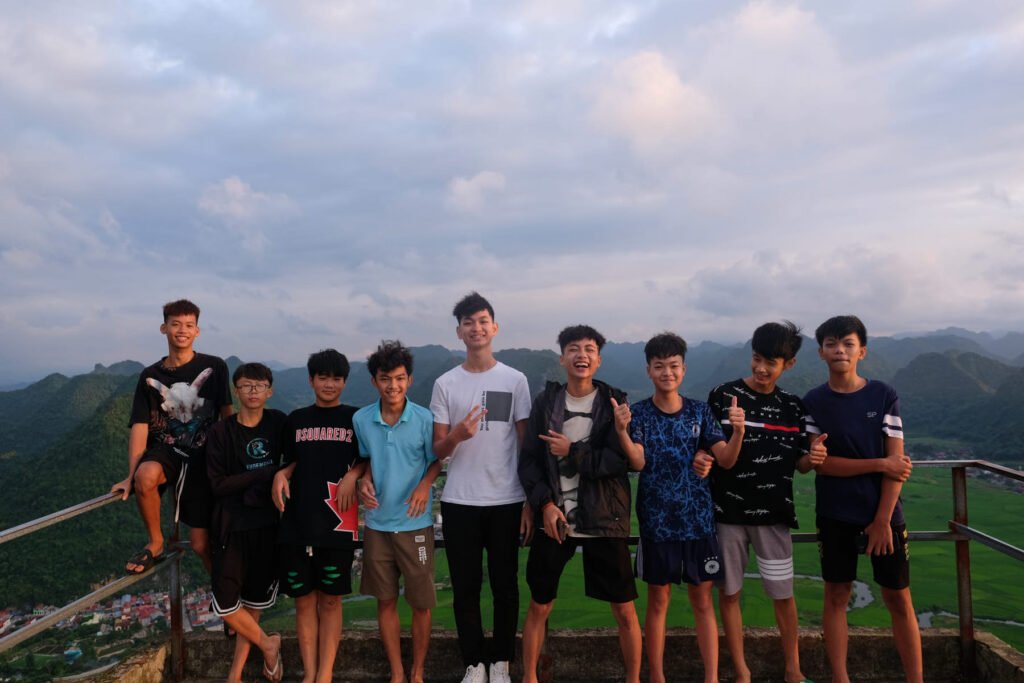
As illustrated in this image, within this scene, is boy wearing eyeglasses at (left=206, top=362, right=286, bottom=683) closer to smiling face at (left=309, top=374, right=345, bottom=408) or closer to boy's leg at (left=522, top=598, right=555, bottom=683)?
smiling face at (left=309, top=374, right=345, bottom=408)

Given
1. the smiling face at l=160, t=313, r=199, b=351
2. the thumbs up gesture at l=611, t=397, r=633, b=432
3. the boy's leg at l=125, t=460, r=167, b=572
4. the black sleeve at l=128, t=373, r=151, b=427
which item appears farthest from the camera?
the smiling face at l=160, t=313, r=199, b=351

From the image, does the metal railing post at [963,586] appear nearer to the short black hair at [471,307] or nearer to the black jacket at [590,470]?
the black jacket at [590,470]

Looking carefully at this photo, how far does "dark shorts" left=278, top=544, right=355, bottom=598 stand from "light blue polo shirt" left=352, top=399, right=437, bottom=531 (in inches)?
12.2

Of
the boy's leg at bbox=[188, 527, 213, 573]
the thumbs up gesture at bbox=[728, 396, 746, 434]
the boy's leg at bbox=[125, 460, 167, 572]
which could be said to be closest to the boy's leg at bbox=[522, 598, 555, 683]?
the thumbs up gesture at bbox=[728, 396, 746, 434]


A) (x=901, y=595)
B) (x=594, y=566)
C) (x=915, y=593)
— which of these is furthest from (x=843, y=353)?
(x=915, y=593)

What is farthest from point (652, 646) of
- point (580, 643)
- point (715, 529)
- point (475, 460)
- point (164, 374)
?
point (164, 374)

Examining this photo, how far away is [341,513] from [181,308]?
1838mm

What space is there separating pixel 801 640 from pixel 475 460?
2.48 metres

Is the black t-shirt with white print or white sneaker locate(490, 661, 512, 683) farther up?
the black t-shirt with white print

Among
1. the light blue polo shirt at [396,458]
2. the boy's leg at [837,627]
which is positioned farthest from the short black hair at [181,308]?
the boy's leg at [837,627]

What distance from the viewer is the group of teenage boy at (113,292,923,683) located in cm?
341

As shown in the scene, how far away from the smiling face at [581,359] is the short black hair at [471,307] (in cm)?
59

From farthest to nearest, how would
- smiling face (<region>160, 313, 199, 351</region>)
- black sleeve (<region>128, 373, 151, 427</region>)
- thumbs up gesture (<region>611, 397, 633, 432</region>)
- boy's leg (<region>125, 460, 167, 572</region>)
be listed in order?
smiling face (<region>160, 313, 199, 351</region>), black sleeve (<region>128, 373, 151, 427</region>), boy's leg (<region>125, 460, 167, 572</region>), thumbs up gesture (<region>611, 397, 633, 432</region>)

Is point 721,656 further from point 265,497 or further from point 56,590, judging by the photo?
point 56,590
